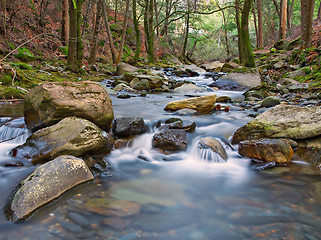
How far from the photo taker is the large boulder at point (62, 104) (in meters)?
3.76

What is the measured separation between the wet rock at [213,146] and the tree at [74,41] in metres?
8.67

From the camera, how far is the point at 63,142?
10.7 ft

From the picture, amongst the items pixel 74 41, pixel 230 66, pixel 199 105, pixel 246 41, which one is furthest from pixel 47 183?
pixel 230 66

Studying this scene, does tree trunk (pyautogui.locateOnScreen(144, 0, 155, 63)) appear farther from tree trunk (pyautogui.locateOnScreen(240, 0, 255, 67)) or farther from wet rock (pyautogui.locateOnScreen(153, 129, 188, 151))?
wet rock (pyautogui.locateOnScreen(153, 129, 188, 151))

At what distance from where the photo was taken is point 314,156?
11.2 ft

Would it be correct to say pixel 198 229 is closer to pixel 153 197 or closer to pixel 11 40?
pixel 153 197

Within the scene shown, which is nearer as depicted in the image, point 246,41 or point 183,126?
point 183,126

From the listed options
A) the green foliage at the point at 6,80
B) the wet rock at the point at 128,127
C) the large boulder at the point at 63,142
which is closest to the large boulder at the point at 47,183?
the large boulder at the point at 63,142

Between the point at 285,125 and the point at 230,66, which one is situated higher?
the point at 230,66

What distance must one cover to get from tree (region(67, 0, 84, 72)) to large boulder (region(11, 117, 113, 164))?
8.00m

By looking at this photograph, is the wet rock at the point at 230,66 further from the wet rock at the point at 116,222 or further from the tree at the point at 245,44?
the wet rock at the point at 116,222

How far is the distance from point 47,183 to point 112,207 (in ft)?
2.37

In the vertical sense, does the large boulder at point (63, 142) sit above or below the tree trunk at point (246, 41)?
below

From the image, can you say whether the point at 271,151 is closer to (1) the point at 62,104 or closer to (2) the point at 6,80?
(1) the point at 62,104
